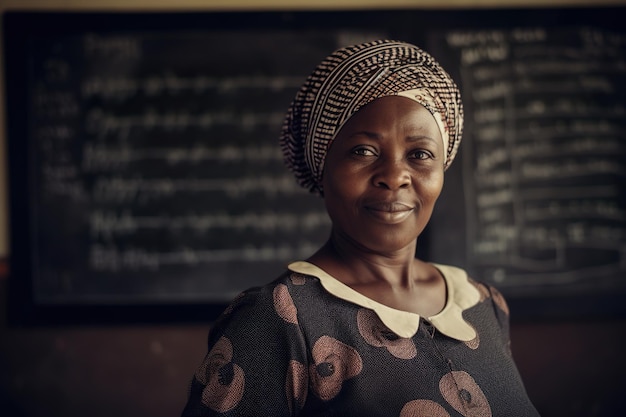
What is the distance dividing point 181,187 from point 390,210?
1.42m

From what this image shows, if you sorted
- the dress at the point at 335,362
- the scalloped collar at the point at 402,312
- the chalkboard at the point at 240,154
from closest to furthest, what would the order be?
the dress at the point at 335,362 → the scalloped collar at the point at 402,312 → the chalkboard at the point at 240,154

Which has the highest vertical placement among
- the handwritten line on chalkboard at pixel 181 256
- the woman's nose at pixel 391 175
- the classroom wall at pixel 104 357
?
the woman's nose at pixel 391 175

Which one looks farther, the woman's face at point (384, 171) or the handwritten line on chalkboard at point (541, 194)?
the handwritten line on chalkboard at point (541, 194)

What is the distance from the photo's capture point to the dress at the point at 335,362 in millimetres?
851

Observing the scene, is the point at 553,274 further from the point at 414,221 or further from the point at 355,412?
the point at 355,412

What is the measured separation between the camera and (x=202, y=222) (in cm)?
226

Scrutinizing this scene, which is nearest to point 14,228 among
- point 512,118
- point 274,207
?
point 274,207

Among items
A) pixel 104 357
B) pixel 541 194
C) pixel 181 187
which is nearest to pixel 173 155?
pixel 181 187

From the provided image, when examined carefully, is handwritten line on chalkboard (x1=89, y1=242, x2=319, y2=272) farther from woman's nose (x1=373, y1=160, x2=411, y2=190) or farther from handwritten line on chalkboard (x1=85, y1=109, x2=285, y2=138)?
woman's nose (x1=373, y1=160, x2=411, y2=190)

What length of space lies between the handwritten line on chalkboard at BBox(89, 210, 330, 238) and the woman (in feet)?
3.90

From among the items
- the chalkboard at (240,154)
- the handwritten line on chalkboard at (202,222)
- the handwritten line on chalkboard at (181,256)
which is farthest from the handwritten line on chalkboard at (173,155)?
the handwritten line on chalkboard at (181,256)

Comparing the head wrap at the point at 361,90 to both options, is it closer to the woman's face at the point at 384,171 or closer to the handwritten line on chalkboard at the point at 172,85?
the woman's face at the point at 384,171

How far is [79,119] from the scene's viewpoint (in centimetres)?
223

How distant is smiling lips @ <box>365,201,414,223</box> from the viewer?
0.96 metres
